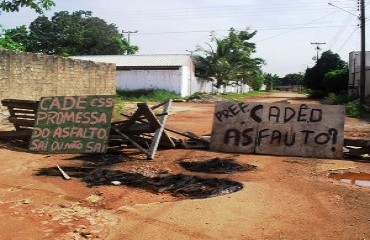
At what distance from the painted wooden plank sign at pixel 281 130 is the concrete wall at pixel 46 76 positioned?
6542 millimetres

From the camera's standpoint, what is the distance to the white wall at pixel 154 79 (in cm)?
3384

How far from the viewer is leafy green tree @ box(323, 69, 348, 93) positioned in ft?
113

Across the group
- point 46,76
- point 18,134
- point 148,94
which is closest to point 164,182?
point 18,134

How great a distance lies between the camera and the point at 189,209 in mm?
5125

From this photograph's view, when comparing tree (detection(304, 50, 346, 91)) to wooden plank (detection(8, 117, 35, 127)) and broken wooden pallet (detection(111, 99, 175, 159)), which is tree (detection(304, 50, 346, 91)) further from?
wooden plank (detection(8, 117, 35, 127))

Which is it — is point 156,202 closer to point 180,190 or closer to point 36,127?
point 180,190

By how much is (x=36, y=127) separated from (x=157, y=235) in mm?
6489

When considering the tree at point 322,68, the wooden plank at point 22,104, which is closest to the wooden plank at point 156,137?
the wooden plank at point 22,104

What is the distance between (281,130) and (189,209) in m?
4.63

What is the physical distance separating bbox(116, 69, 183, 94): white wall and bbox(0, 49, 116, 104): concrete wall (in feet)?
54.1

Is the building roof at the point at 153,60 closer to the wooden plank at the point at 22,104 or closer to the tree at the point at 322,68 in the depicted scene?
the tree at the point at 322,68

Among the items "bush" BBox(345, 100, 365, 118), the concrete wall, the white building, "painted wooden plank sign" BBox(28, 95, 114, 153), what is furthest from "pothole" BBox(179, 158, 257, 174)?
the white building

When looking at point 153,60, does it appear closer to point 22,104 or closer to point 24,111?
point 24,111

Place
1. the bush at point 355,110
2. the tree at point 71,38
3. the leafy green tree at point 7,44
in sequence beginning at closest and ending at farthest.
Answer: the leafy green tree at point 7,44 < the bush at point 355,110 < the tree at point 71,38
